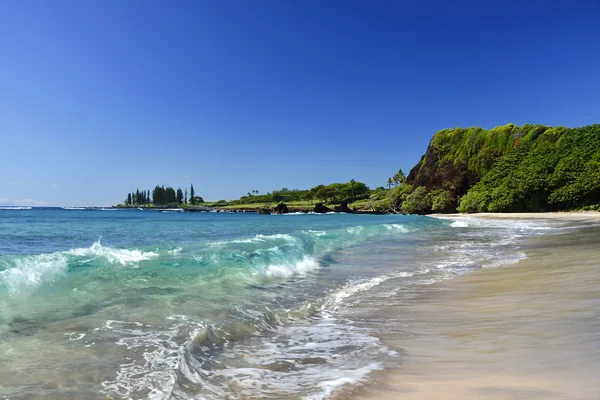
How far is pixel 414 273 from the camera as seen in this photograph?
11.3 metres

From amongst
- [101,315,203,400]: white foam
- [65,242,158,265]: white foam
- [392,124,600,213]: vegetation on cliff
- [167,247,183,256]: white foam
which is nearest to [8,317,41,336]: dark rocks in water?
[101,315,203,400]: white foam

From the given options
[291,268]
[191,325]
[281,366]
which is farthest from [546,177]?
[281,366]

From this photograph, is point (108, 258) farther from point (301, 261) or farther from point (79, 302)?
point (301, 261)

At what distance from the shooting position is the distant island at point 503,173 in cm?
6284

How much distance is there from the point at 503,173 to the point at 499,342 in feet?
282

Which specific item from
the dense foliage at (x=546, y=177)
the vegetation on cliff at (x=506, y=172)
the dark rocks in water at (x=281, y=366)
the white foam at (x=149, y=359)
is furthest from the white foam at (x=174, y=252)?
the dense foliage at (x=546, y=177)

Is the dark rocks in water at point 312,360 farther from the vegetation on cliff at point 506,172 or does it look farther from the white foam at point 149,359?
the vegetation on cliff at point 506,172

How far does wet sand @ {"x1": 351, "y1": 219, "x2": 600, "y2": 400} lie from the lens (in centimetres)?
321

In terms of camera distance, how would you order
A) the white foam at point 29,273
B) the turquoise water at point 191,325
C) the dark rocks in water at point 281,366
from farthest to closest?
the white foam at point 29,273
the dark rocks in water at point 281,366
the turquoise water at point 191,325

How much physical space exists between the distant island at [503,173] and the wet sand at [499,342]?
63041 millimetres

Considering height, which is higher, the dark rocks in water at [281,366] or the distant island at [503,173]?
the distant island at [503,173]

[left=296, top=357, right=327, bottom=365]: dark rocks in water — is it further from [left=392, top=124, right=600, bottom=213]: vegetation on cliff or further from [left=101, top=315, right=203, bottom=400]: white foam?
[left=392, top=124, right=600, bottom=213]: vegetation on cliff

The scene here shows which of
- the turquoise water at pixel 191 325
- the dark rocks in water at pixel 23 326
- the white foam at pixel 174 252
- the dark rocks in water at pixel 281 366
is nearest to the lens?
the turquoise water at pixel 191 325

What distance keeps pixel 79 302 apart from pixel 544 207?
7476 cm
